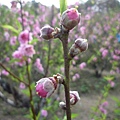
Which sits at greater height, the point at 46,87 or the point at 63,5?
the point at 63,5

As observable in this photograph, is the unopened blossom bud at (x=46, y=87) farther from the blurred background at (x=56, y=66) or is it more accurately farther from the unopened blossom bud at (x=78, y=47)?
the blurred background at (x=56, y=66)

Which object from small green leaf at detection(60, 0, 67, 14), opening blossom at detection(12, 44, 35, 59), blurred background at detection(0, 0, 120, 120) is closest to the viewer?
small green leaf at detection(60, 0, 67, 14)

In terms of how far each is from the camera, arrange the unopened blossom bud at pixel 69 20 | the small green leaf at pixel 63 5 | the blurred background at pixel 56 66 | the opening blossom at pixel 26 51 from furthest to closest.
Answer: the blurred background at pixel 56 66 → the opening blossom at pixel 26 51 → the small green leaf at pixel 63 5 → the unopened blossom bud at pixel 69 20

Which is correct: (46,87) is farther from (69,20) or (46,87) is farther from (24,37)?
(24,37)

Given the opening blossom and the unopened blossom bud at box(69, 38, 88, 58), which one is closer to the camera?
the unopened blossom bud at box(69, 38, 88, 58)

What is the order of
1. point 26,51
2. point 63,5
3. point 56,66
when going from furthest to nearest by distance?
1. point 56,66
2. point 26,51
3. point 63,5

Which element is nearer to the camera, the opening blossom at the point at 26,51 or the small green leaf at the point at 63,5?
the small green leaf at the point at 63,5

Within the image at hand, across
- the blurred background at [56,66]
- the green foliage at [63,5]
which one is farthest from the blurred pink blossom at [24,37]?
the green foliage at [63,5]

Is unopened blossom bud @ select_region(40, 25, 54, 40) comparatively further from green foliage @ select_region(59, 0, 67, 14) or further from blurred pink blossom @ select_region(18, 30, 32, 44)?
blurred pink blossom @ select_region(18, 30, 32, 44)

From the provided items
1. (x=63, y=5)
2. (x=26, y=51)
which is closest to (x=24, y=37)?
(x=26, y=51)

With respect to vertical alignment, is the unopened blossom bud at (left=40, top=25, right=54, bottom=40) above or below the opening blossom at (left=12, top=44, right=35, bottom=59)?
above

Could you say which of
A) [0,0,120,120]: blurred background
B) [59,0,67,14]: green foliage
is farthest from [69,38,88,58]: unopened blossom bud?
[0,0,120,120]: blurred background
